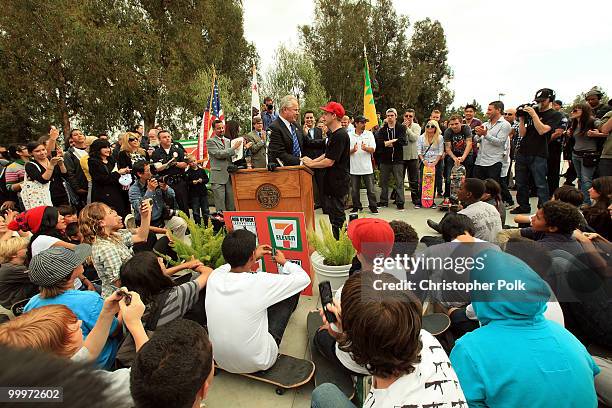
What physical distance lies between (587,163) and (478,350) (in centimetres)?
558

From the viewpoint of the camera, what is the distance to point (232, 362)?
2.27m

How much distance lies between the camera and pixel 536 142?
5.54 meters

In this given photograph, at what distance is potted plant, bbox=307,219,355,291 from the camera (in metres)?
3.20

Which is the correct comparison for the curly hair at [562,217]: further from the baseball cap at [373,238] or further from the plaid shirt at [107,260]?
the plaid shirt at [107,260]

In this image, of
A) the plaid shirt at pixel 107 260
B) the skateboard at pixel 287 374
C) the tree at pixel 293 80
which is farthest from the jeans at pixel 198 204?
the tree at pixel 293 80

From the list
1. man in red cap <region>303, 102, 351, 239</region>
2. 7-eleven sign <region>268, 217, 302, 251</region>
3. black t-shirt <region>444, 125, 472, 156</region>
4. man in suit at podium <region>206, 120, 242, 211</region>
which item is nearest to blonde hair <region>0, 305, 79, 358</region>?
7-eleven sign <region>268, 217, 302, 251</region>

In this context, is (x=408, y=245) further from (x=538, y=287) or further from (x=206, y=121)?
(x=206, y=121)

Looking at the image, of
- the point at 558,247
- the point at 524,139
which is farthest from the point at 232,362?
the point at 524,139

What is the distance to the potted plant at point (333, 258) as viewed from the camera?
10.5ft

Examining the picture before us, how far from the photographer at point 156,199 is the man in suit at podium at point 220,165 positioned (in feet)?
3.40

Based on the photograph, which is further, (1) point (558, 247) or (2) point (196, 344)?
(1) point (558, 247)

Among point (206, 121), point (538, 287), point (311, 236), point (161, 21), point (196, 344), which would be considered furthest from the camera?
point (161, 21)

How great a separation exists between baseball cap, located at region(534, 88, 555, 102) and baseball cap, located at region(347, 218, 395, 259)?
4573mm

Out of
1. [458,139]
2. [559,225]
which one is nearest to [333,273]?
[559,225]
